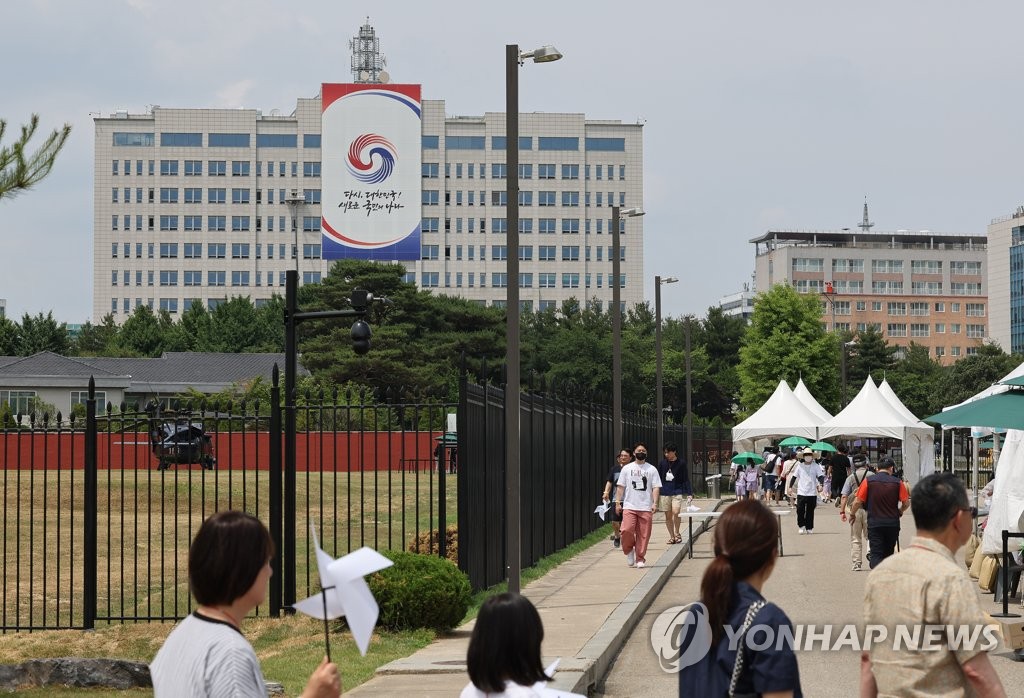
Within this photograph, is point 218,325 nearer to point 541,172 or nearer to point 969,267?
point 541,172

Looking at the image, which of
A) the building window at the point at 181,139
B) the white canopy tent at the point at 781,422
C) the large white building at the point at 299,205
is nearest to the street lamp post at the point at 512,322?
the white canopy tent at the point at 781,422

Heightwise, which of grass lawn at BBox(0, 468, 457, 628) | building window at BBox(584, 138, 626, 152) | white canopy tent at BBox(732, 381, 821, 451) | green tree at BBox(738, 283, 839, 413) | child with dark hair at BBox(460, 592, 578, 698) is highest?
building window at BBox(584, 138, 626, 152)

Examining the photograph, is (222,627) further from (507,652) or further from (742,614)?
(742,614)

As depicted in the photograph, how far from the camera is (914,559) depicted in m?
5.29

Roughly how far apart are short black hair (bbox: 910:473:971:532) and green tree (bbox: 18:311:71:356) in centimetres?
10582

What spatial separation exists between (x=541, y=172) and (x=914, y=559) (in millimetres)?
158140

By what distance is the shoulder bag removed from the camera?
4.61 metres

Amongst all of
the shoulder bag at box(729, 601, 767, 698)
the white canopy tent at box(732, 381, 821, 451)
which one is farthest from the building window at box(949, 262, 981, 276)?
the shoulder bag at box(729, 601, 767, 698)

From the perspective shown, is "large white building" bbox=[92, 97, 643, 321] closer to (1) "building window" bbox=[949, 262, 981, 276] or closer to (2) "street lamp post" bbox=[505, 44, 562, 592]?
(1) "building window" bbox=[949, 262, 981, 276]

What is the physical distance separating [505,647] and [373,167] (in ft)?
464

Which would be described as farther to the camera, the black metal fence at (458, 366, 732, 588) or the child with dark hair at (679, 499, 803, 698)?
the black metal fence at (458, 366, 732, 588)

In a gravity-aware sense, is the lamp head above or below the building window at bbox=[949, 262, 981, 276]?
below

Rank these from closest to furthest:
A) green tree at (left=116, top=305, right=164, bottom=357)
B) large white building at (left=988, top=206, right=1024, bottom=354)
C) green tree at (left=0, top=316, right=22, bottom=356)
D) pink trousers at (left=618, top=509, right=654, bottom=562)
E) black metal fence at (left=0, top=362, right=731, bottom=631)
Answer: black metal fence at (left=0, top=362, right=731, bottom=631)
pink trousers at (left=618, top=509, right=654, bottom=562)
green tree at (left=0, top=316, right=22, bottom=356)
green tree at (left=116, top=305, right=164, bottom=357)
large white building at (left=988, top=206, right=1024, bottom=354)

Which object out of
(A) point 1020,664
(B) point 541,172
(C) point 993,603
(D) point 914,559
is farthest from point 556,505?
(B) point 541,172
